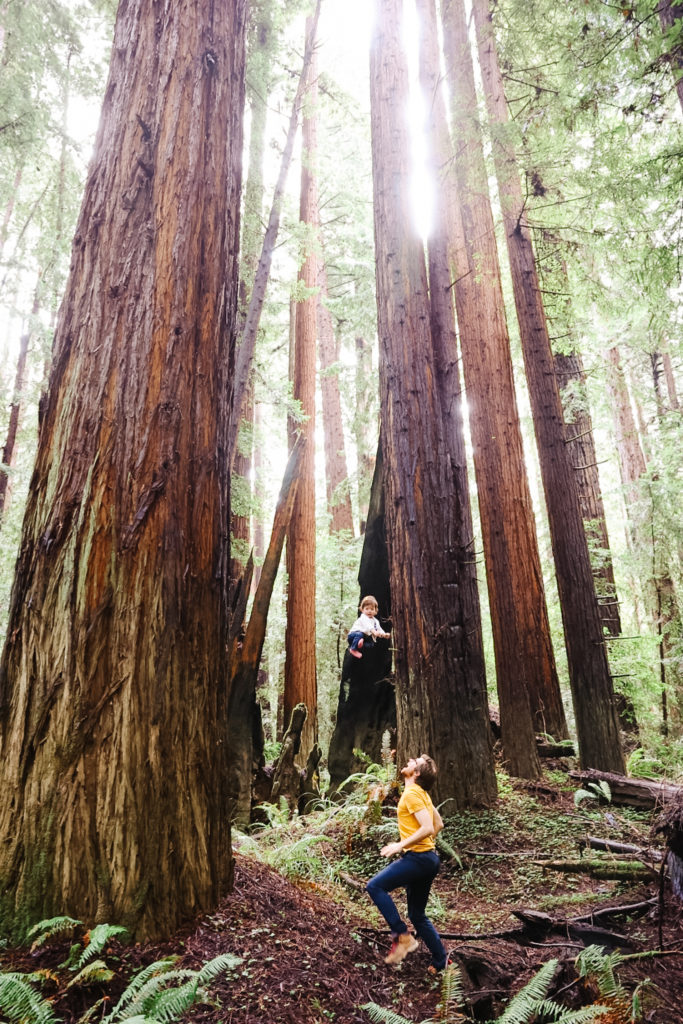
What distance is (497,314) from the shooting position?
379 inches

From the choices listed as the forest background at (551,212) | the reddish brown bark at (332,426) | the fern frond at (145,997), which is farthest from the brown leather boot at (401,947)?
the reddish brown bark at (332,426)

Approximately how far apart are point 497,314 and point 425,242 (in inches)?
92.5

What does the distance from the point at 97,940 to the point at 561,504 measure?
661 cm

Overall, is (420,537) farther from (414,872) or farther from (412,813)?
(414,872)

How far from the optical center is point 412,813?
149 inches

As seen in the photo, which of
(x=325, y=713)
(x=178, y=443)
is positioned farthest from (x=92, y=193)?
(x=325, y=713)

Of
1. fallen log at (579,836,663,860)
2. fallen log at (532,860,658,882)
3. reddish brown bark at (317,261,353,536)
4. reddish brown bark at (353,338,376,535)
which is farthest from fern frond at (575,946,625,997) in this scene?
reddish brown bark at (353,338,376,535)

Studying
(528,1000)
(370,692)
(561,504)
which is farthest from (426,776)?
(561,504)

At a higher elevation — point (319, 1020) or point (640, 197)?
point (640, 197)

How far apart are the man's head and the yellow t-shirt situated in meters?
0.06

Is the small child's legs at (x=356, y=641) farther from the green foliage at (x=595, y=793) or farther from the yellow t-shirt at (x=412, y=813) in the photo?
the yellow t-shirt at (x=412, y=813)

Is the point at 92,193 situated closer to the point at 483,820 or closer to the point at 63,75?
the point at 483,820

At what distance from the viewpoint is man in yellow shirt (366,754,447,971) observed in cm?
337

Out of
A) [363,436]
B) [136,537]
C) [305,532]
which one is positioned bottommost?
[136,537]
